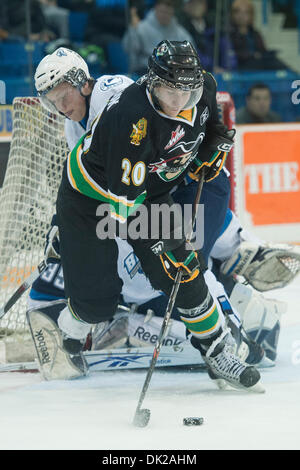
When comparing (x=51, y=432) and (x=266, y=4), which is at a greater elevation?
(x=266, y=4)

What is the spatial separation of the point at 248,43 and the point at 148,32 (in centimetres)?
100

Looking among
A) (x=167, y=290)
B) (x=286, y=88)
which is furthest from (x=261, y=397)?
(x=286, y=88)

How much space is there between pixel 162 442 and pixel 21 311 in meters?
1.74

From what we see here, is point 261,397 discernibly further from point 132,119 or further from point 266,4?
point 266,4

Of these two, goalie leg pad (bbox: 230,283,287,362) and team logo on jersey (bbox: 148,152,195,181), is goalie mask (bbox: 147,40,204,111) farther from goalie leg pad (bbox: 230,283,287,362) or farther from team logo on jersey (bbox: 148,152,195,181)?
goalie leg pad (bbox: 230,283,287,362)

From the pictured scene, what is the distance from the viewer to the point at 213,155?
9.41 feet

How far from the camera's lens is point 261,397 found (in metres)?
2.67

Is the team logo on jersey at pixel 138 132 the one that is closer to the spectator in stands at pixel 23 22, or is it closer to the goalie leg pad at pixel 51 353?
the goalie leg pad at pixel 51 353

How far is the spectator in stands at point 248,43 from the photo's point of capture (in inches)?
253

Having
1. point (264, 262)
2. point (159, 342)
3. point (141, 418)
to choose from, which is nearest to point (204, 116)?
point (159, 342)

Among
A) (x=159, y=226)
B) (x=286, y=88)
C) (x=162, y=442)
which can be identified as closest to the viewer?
(x=162, y=442)

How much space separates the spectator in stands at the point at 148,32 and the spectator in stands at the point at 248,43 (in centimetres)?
40

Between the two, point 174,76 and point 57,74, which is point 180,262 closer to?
point 174,76

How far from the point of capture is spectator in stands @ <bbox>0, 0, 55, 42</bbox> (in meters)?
5.63
